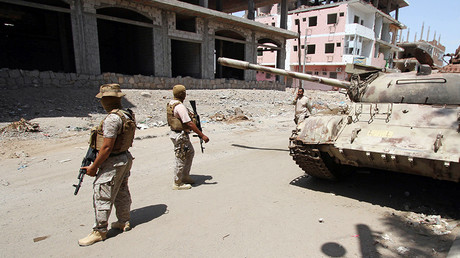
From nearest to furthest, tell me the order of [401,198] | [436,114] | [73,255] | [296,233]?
[73,255]
[296,233]
[436,114]
[401,198]

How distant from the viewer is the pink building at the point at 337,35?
102 ft

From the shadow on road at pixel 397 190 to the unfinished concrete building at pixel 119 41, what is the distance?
1118 cm

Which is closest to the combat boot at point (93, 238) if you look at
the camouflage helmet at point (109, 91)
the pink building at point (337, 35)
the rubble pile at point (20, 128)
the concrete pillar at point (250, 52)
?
the camouflage helmet at point (109, 91)

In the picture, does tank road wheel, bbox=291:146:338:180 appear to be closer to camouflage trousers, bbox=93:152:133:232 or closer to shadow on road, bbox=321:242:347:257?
Answer: shadow on road, bbox=321:242:347:257

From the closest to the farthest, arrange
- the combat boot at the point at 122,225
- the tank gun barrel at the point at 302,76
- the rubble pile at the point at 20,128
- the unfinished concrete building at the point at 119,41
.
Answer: the combat boot at the point at 122,225
the tank gun barrel at the point at 302,76
the rubble pile at the point at 20,128
the unfinished concrete building at the point at 119,41

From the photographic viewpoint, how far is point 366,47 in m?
34.7

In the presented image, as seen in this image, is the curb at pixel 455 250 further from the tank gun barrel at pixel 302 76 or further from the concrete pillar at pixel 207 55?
the concrete pillar at pixel 207 55

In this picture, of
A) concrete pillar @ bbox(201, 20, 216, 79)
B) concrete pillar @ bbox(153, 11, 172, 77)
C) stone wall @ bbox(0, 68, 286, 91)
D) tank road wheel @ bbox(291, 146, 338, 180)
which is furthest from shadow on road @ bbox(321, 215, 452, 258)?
concrete pillar @ bbox(201, 20, 216, 79)

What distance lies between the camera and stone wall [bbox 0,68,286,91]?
10742 mm

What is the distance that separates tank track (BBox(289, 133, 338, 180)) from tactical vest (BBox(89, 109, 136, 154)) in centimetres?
227


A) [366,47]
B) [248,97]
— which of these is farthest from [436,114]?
[366,47]

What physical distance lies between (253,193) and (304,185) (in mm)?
910

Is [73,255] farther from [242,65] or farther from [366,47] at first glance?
[366,47]

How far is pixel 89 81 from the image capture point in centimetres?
1264
